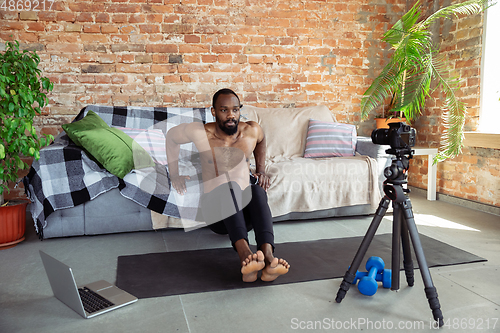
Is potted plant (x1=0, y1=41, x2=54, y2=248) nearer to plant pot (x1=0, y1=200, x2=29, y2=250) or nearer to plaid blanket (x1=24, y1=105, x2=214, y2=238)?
plant pot (x1=0, y1=200, x2=29, y2=250)

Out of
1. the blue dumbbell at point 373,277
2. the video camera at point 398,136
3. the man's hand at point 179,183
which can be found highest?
the video camera at point 398,136

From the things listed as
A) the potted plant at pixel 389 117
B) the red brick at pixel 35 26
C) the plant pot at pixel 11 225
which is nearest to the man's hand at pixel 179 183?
the plant pot at pixel 11 225

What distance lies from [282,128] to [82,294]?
2271mm

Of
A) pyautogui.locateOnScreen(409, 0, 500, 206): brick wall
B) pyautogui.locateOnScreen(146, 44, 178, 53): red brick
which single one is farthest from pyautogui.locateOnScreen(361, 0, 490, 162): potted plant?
pyautogui.locateOnScreen(146, 44, 178, 53): red brick

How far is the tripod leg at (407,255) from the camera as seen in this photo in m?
1.60

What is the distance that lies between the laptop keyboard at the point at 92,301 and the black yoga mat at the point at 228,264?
127 millimetres

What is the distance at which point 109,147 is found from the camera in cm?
246

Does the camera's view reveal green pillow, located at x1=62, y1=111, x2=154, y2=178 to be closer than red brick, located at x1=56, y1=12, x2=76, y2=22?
Yes

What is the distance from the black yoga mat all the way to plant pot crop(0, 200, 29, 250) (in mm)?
751

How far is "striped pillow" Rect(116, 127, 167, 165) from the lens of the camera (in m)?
2.91

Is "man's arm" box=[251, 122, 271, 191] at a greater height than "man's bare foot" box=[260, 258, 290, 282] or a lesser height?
greater

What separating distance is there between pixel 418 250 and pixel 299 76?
9.17 feet

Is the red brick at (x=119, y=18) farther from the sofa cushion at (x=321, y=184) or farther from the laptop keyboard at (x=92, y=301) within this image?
the laptop keyboard at (x=92, y=301)

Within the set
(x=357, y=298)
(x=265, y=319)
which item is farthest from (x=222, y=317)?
(x=357, y=298)
